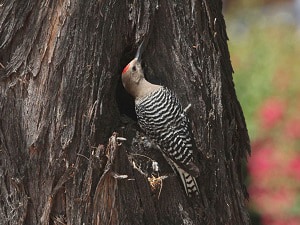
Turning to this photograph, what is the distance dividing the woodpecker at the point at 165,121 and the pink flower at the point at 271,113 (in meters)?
3.69

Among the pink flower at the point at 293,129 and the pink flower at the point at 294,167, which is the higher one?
the pink flower at the point at 293,129

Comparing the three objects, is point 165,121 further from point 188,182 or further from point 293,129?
point 293,129

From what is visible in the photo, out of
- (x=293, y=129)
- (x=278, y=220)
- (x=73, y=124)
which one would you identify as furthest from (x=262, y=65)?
(x=73, y=124)

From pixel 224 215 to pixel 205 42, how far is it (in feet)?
3.64

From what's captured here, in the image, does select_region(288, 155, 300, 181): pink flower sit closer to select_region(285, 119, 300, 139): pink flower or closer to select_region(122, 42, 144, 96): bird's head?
select_region(285, 119, 300, 139): pink flower

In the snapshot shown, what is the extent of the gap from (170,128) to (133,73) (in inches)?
19.5

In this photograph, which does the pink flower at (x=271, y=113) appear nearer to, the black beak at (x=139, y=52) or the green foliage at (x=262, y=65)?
the green foliage at (x=262, y=65)

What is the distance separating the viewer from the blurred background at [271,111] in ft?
27.2

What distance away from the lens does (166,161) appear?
4.79 metres

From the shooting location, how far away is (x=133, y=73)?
481 cm

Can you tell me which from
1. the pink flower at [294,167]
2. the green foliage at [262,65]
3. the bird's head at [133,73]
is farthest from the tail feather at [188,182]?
the green foliage at [262,65]

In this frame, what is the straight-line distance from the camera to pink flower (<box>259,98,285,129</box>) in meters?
8.71

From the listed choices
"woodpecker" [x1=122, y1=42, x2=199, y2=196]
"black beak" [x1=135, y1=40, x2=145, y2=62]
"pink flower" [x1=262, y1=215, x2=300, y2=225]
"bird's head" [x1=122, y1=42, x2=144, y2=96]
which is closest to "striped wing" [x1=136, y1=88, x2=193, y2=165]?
"woodpecker" [x1=122, y1=42, x2=199, y2=196]

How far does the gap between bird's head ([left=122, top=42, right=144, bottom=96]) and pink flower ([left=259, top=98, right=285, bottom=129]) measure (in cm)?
387
